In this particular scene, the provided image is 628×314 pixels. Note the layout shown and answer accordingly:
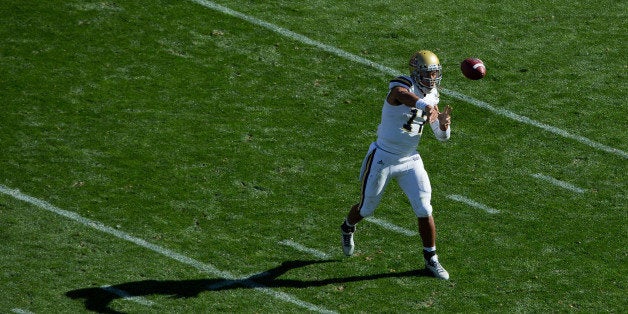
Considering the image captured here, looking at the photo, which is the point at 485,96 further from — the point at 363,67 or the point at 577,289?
the point at 577,289

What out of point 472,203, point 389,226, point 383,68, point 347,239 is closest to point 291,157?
point 389,226

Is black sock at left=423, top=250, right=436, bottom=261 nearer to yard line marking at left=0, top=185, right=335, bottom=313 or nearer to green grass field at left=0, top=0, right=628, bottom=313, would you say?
green grass field at left=0, top=0, right=628, bottom=313

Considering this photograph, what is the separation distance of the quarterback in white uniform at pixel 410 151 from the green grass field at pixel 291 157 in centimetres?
54

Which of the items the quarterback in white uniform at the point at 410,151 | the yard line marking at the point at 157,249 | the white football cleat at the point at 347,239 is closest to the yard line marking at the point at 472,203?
the quarterback in white uniform at the point at 410,151

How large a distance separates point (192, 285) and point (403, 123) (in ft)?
7.88

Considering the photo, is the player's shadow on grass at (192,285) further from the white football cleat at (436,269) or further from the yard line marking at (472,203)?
the yard line marking at (472,203)

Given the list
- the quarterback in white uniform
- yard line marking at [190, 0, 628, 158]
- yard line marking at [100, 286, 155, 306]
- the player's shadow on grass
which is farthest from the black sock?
yard line marking at [190, 0, 628, 158]

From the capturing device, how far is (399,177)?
10.8 metres

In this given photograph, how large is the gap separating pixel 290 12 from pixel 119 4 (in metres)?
2.20

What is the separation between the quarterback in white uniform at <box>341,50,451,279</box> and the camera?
10.5 m

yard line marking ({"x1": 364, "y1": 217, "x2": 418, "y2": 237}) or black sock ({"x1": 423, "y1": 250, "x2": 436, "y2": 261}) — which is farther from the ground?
black sock ({"x1": 423, "y1": 250, "x2": 436, "y2": 261})

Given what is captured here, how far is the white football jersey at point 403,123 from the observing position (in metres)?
10.5

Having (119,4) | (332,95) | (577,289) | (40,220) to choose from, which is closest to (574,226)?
(577,289)

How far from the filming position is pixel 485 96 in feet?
45.4
